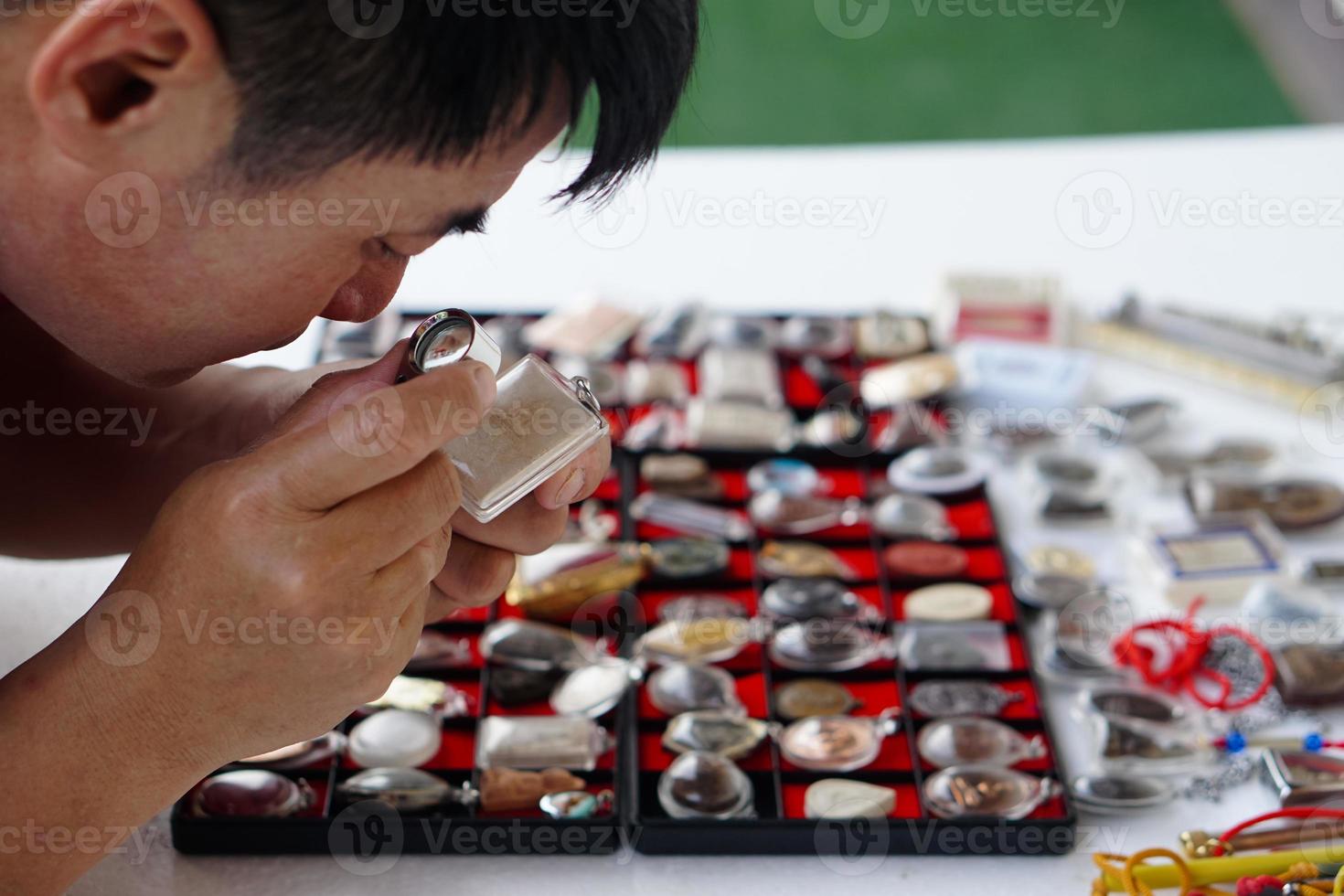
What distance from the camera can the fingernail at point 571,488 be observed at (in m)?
0.90

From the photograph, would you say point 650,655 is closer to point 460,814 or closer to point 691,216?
point 460,814

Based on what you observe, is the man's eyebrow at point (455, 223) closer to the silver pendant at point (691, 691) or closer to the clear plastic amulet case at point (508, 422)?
the clear plastic amulet case at point (508, 422)

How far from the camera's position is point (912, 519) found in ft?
4.22

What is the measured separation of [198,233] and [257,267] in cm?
3

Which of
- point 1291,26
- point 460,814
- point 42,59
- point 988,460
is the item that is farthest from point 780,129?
point 42,59

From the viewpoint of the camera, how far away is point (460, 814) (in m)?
0.97

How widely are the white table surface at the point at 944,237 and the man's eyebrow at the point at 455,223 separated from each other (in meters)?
0.68

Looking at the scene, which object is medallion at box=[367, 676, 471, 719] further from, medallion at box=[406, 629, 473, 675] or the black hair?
the black hair

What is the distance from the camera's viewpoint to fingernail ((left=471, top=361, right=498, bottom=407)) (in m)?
0.76

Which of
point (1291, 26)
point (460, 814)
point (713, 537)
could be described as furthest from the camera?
point (1291, 26)

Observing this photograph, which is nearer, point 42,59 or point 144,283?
point 42,59

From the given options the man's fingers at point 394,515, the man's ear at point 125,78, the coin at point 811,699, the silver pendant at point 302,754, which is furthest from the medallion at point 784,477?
the man's ear at point 125,78

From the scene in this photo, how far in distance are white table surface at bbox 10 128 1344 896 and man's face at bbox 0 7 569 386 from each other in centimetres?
71

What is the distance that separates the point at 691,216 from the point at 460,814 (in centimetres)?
97
